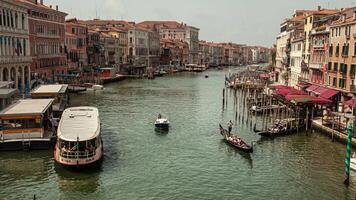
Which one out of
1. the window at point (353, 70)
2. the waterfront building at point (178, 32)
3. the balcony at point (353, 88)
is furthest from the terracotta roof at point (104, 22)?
the balcony at point (353, 88)

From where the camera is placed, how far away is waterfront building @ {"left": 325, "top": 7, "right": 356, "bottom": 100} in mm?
29822

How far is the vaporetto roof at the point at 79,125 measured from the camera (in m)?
19.0

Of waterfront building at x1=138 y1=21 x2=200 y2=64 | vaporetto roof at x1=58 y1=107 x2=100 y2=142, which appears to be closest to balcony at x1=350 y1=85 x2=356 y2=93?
vaporetto roof at x1=58 y1=107 x2=100 y2=142

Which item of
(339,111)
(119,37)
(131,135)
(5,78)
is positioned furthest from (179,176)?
(119,37)

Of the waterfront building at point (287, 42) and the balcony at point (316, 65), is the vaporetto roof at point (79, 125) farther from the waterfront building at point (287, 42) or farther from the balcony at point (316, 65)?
the waterfront building at point (287, 42)

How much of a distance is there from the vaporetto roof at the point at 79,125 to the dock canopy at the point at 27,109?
4.79ft

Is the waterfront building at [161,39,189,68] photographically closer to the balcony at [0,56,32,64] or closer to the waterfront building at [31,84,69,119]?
the balcony at [0,56,32,64]

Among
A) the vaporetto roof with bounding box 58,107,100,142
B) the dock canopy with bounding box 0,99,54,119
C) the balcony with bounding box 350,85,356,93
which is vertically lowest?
the vaporetto roof with bounding box 58,107,100,142

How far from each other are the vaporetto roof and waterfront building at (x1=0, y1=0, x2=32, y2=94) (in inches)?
584

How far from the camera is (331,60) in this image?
33.9m

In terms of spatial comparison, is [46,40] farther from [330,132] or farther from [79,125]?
[330,132]

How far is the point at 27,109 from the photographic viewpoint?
22.9 meters

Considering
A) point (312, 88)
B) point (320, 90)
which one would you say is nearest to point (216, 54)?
point (312, 88)

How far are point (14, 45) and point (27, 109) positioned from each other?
63.0 feet
